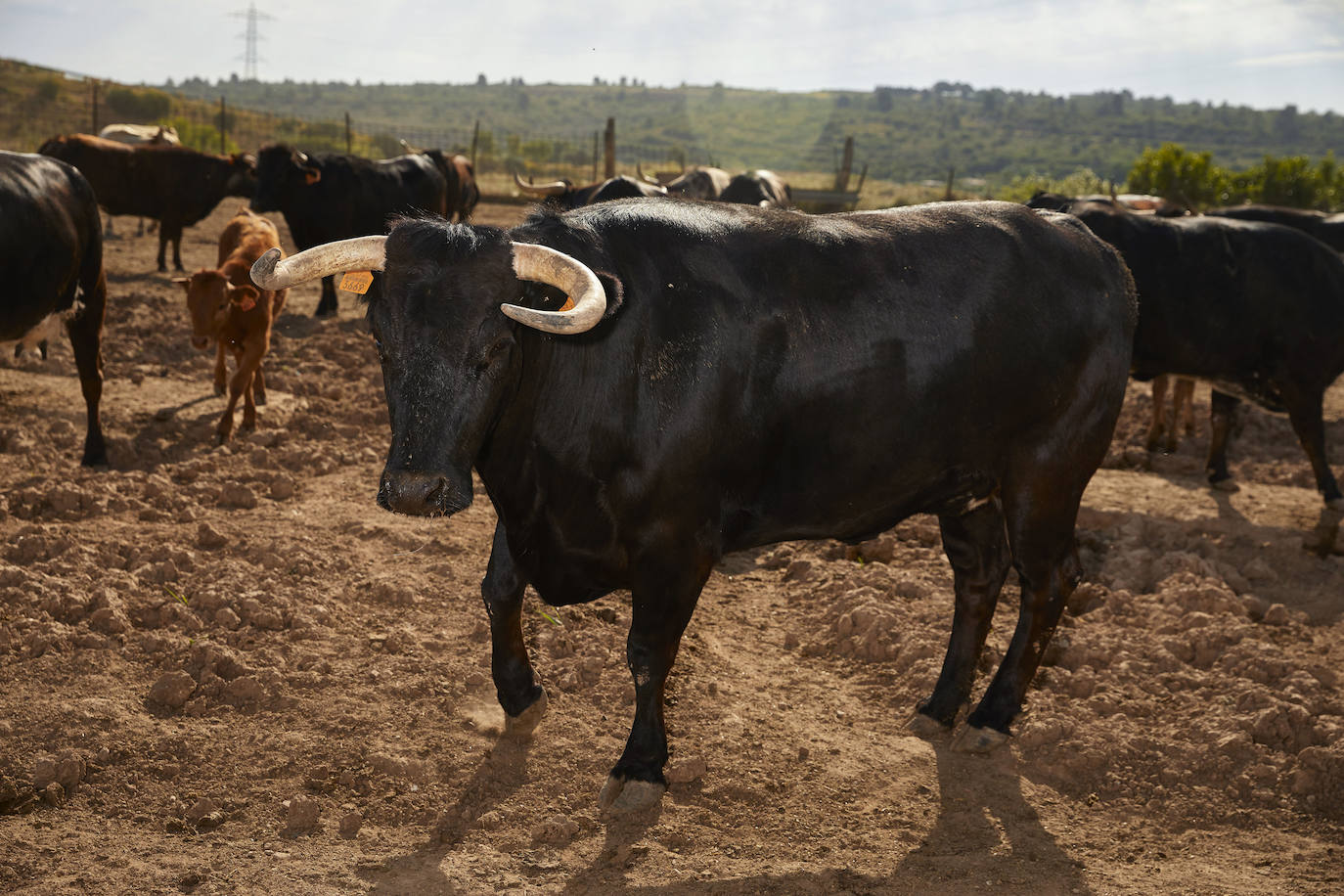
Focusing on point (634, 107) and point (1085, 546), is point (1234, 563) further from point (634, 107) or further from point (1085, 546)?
point (634, 107)

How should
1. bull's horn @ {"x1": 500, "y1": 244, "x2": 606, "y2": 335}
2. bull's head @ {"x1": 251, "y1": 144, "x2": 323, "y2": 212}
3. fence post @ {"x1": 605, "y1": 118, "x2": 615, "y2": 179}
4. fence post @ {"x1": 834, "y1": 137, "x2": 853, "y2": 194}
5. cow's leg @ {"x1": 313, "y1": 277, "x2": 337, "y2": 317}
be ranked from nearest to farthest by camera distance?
bull's horn @ {"x1": 500, "y1": 244, "x2": 606, "y2": 335} → cow's leg @ {"x1": 313, "y1": 277, "x2": 337, "y2": 317} → bull's head @ {"x1": 251, "y1": 144, "x2": 323, "y2": 212} → fence post @ {"x1": 605, "y1": 118, "x2": 615, "y2": 179} → fence post @ {"x1": 834, "y1": 137, "x2": 853, "y2": 194}

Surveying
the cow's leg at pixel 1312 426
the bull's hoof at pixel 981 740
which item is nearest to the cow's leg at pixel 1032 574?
the bull's hoof at pixel 981 740

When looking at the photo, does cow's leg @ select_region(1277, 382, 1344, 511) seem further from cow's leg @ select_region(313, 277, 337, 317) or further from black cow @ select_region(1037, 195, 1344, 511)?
cow's leg @ select_region(313, 277, 337, 317)

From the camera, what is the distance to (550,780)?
3.82 metres

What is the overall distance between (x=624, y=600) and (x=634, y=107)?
489 feet

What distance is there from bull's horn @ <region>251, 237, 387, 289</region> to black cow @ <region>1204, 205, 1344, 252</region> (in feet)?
31.6

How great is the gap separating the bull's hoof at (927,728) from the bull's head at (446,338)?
2372 millimetres

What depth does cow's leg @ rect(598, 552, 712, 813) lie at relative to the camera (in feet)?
11.6

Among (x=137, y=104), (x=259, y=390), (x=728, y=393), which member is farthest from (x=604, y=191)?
(x=137, y=104)

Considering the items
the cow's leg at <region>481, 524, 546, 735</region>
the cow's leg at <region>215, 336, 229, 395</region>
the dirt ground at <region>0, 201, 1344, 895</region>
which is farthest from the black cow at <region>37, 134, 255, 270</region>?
the cow's leg at <region>481, 524, 546, 735</region>

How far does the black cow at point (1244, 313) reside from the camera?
705 cm

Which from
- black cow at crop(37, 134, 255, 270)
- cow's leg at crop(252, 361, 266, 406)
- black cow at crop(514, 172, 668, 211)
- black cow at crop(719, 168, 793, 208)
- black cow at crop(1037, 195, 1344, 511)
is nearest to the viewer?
black cow at crop(1037, 195, 1344, 511)

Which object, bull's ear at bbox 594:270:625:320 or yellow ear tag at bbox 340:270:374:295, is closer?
bull's ear at bbox 594:270:625:320

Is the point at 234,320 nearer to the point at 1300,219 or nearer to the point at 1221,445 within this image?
the point at 1221,445
